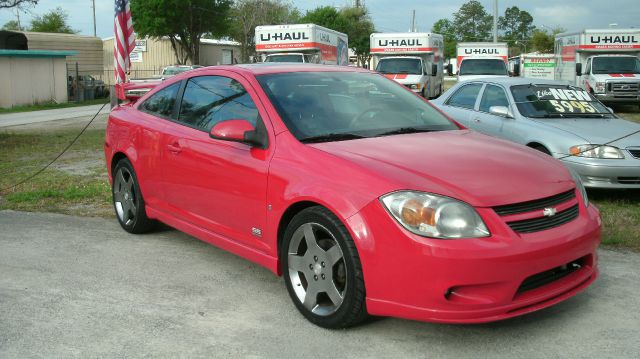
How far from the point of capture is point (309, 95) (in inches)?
180

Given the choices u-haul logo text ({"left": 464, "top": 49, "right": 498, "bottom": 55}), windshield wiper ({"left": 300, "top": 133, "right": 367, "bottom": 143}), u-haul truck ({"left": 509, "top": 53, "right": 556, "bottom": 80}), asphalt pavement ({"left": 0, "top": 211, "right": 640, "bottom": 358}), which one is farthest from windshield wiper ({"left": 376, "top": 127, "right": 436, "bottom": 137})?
u-haul truck ({"left": 509, "top": 53, "right": 556, "bottom": 80})

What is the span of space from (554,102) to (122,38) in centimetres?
709

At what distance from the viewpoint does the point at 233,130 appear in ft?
13.8

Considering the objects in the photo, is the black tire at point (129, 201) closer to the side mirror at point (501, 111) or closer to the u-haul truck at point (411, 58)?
the side mirror at point (501, 111)

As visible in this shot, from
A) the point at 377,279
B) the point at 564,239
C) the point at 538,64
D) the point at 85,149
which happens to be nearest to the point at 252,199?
the point at 377,279

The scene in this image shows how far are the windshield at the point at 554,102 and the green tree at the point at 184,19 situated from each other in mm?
40714

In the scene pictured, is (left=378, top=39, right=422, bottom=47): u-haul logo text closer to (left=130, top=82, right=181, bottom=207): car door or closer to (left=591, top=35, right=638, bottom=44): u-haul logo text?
(left=591, top=35, right=638, bottom=44): u-haul logo text

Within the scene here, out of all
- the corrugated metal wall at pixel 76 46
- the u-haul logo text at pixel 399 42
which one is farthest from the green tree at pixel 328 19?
the u-haul logo text at pixel 399 42

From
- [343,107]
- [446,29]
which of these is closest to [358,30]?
[446,29]

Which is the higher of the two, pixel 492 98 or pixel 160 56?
pixel 160 56

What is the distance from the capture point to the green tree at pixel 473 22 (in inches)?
4717

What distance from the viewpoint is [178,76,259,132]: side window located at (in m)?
4.63

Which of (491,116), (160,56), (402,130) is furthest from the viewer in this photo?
(160,56)

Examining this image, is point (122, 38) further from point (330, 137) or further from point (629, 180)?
point (629, 180)
